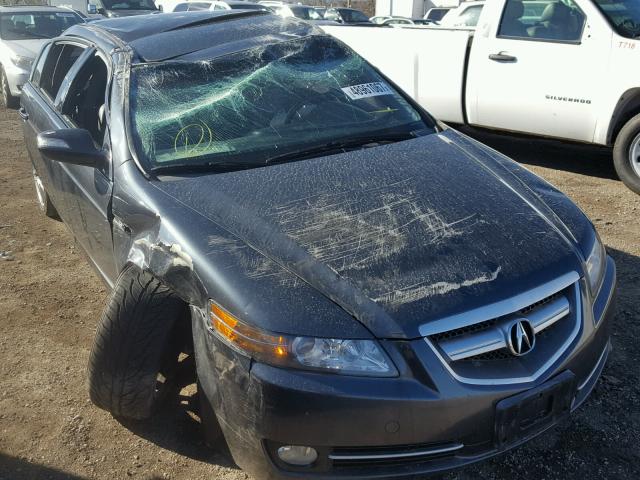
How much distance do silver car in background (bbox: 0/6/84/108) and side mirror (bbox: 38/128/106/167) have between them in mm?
7517

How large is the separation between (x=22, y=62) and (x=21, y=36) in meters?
1.12

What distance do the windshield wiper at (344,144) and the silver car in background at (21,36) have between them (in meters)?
8.03

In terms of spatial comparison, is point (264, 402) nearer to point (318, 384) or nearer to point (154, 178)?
point (318, 384)

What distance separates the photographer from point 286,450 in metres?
2.19

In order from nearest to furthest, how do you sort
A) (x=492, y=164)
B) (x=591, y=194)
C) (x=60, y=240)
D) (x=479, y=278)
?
(x=479, y=278) < (x=492, y=164) < (x=60, y=240) < (x=591, y=194)

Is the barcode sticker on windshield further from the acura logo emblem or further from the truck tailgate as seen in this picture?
the truck tailgate

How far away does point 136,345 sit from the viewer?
2646 mm

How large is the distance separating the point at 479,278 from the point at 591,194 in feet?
13.1

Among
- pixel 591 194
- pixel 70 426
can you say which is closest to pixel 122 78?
pixel 70 426

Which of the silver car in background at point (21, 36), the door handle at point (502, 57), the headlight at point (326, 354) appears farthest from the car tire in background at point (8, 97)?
the headlight at point (326, 354)

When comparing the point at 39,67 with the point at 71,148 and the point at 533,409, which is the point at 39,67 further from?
the point at 533,409

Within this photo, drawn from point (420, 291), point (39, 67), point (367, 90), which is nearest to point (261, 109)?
point (367, 90)

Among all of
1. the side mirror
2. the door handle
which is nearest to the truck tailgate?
the door handle

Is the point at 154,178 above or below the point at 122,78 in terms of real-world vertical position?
below
